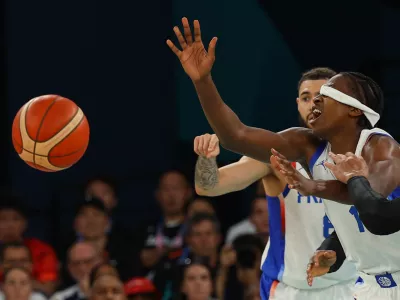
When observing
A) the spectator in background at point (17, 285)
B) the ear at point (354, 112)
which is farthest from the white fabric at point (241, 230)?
the ear at point (354, 112)

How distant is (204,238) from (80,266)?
44.8 inches

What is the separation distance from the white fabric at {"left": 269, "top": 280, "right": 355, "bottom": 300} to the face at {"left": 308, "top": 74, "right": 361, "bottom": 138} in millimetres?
1332

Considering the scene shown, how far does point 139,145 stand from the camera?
1116 cm

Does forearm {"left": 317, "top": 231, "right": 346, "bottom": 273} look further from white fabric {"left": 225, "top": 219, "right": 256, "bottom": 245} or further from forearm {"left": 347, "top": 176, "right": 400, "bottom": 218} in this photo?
white fabric {"left": 225, "top": 219, "right": 256, "bottom": 245}

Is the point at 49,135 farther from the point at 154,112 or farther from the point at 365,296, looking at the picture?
the point at 154,112

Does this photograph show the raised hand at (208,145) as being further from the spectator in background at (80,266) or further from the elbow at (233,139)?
the spectator in background at (80,266)

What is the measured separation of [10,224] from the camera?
29.8 feet

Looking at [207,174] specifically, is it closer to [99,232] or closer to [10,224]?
[99,232]

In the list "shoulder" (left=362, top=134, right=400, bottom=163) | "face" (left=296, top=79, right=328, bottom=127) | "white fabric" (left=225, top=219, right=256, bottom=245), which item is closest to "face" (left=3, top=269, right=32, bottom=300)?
"white fabric" (left=225, top=219, right=256, bottom=245)

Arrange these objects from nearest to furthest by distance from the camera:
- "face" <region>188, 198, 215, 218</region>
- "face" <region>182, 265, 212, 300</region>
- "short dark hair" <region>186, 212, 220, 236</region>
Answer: "face" <region>182, 265, 212, 300</region>, "short dark hair" <region>186, 212, 220, 236</region>, "face" <region>188, 198, 215, 218</region>

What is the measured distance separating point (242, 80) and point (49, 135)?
451 centimetres

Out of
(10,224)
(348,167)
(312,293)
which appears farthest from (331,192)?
(10,224)

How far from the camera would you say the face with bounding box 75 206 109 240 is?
30.2 feet

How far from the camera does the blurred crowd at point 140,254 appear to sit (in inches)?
314
